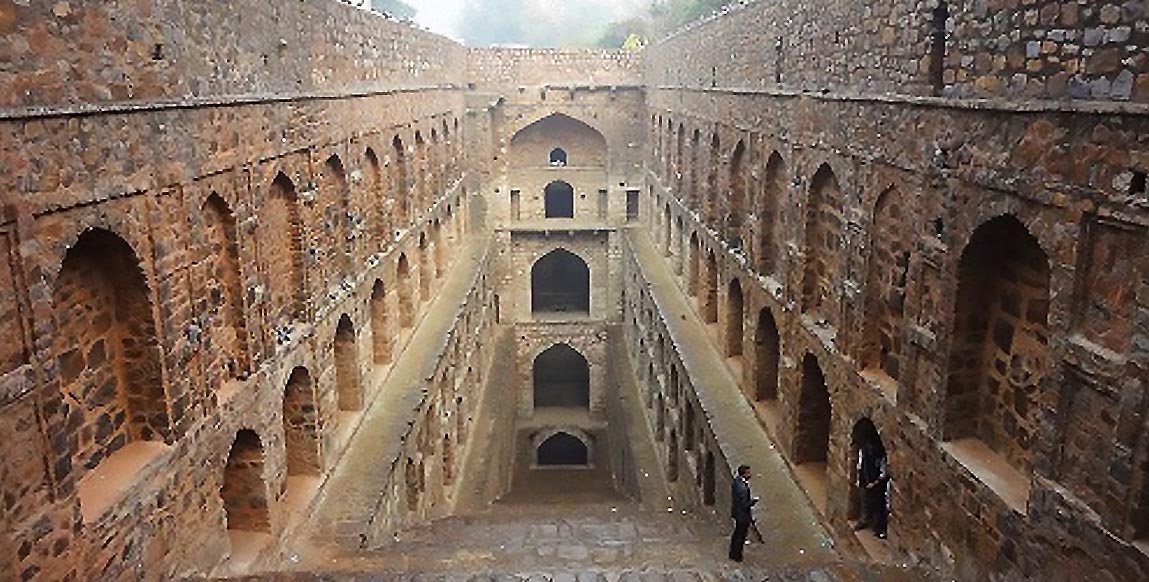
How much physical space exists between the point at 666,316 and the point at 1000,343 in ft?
36.2

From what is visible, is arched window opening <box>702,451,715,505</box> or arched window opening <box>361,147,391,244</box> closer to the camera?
arched window opening <box>702,451,715,505</box>

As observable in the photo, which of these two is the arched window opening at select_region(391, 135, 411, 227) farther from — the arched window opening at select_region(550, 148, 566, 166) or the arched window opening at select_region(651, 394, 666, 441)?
the arched window opening at select_region(550, 148, 566, 166)

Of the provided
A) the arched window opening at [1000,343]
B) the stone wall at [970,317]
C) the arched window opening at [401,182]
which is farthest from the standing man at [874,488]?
the arched window opening at [401,182]

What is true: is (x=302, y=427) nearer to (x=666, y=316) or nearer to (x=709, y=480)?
(x=709, y=480)

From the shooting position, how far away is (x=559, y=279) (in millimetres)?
30891

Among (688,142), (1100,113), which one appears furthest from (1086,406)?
(688,142)

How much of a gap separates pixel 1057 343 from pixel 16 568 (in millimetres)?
6345

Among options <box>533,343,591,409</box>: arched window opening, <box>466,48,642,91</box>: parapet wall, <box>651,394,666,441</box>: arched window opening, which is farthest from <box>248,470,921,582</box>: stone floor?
<box>466,48,642,91</box>: parapet wall

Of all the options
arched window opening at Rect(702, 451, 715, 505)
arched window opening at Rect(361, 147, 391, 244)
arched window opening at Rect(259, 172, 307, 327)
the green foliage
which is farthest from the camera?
the green foliage

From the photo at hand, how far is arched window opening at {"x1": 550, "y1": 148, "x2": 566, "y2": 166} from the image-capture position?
28703 millimetres

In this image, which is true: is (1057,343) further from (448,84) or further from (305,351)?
(448,84)

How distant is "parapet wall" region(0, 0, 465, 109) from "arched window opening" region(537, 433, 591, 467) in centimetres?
1465

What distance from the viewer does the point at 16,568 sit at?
5.38 meters

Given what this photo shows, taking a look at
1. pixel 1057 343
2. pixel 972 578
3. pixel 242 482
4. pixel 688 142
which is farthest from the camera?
pixel 688 142
